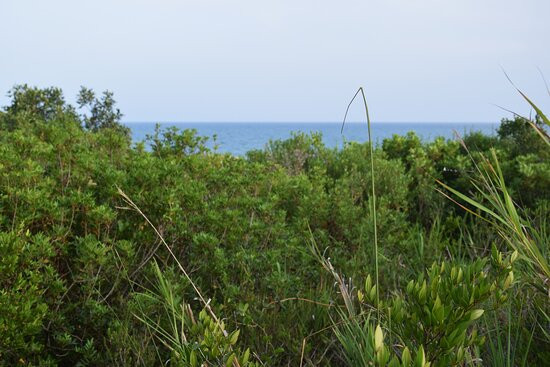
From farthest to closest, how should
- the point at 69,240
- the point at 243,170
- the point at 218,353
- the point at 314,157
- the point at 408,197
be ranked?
the point at 314,157 < the point at 408,197 < the point at 243,170 < the point at 69,240 < the point at 218,353

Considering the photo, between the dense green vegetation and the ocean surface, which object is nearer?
the dense green vegetation

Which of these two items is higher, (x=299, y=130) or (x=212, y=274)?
(x=299, y=130)

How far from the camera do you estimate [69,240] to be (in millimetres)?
4172

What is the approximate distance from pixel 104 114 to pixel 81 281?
9.67 meters

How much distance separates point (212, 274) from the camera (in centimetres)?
409

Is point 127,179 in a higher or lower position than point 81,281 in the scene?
higher

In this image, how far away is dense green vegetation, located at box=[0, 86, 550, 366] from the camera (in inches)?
94.9

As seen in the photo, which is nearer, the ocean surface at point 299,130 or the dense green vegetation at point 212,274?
the dense green vegetation at point 212,274

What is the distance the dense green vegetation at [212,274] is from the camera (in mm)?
2410

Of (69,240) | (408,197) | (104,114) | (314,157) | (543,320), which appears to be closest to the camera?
(543,320)

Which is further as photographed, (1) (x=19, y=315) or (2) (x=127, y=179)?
(2) (x=127, y=179)

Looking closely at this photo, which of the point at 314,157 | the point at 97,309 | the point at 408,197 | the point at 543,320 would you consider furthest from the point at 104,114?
the point at 543,320

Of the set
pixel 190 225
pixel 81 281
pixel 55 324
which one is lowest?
pixel 55 324

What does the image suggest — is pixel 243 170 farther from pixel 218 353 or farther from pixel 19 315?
pixel 218 353
